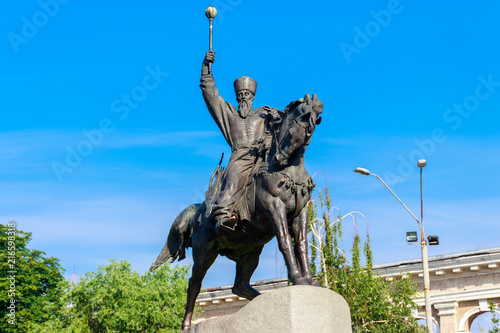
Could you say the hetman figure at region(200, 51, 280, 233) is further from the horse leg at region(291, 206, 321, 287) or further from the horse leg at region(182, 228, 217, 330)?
the horse leg at region(291, 206, 321, 287)

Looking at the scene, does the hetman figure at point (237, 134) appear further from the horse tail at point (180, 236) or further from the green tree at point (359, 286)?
the green tree at point (359, 286)

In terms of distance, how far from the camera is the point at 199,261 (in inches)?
425

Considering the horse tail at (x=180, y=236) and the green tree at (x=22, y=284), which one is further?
the green tree at (x=22, y=284)

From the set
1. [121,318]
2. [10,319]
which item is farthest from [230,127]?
[10,319]

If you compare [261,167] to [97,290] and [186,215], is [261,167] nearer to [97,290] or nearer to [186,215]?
[186,215]

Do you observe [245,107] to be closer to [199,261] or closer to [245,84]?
[245,84]

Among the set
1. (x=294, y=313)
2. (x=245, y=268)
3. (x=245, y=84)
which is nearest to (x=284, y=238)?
(x=294, y=313)

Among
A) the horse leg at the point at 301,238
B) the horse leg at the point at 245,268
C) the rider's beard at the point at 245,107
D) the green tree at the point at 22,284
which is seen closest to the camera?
the horse leg at the point at 301,238

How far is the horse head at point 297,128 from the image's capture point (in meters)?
9.62

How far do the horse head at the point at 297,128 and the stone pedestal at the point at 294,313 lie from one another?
74.4 inches

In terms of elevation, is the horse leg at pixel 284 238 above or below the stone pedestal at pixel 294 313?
above

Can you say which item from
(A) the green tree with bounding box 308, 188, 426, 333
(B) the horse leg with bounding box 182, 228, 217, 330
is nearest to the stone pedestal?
(B) the horse leg with bounding box 182, 228, 217, 330

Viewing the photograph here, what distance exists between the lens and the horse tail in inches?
444

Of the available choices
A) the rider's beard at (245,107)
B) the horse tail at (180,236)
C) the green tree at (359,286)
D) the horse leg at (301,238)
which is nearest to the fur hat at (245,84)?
the rider's beard at (245,107)
